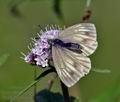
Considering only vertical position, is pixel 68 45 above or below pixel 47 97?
above

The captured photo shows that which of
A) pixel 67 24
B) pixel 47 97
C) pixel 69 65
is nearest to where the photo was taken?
pixel 69 65

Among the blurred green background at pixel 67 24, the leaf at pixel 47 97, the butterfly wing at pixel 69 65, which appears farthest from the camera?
the blurred green background at pixel 67 24

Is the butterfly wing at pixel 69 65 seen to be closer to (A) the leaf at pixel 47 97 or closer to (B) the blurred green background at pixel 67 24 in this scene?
(A) the leaf at pixel 47 97

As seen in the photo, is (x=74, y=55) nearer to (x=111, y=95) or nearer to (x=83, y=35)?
(x=83, y=35)

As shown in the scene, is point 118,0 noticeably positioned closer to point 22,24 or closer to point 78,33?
point 22,24

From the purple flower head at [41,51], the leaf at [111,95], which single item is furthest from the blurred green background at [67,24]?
the purple flower head at [41,51]

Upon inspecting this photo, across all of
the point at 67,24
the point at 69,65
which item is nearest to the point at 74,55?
the point at 69,65
